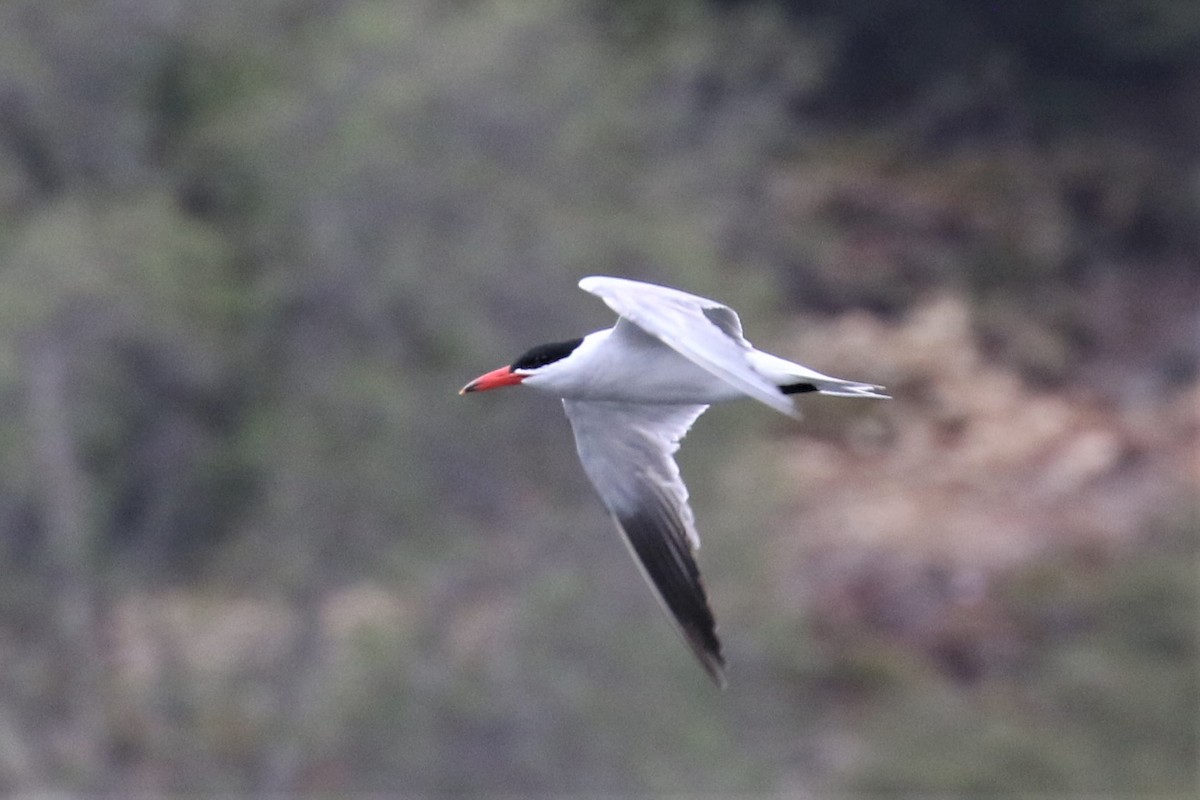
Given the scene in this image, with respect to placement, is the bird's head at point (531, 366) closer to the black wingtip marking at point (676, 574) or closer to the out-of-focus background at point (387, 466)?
the black wingtip marking at point (676, 574)

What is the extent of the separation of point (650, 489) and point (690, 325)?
1.15 m

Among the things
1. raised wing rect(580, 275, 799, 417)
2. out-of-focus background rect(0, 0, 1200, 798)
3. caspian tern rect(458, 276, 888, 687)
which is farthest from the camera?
out-of-focus background rect(0, 0, 1200, 798)

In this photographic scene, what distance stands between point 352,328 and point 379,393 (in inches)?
27.3

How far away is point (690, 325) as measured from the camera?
5.22 m

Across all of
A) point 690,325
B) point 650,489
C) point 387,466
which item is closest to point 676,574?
point 650,489

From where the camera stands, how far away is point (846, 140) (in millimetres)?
23766

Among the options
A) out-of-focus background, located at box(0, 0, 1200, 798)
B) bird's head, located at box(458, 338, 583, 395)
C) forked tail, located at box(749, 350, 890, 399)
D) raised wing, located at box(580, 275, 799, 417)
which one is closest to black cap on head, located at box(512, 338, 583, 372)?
bird's head, located at box(458, 338, 583, 395)

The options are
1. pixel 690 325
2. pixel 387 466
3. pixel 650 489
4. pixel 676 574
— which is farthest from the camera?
pixel 387 466

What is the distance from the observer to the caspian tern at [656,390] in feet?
17.1

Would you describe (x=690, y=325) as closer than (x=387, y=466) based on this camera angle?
Yes

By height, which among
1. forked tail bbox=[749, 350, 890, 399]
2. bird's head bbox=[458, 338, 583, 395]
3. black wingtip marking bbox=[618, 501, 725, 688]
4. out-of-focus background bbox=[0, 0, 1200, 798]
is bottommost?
black wingtip marking bbox=[618, 501, 725, 688]

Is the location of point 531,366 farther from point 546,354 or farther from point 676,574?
point 676,574

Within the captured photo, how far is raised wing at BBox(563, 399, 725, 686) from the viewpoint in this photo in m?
6.08

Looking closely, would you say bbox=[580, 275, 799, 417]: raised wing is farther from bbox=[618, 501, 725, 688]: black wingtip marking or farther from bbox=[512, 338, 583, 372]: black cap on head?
bbox=[618, 501, 725, 688]: black wingtip marking
